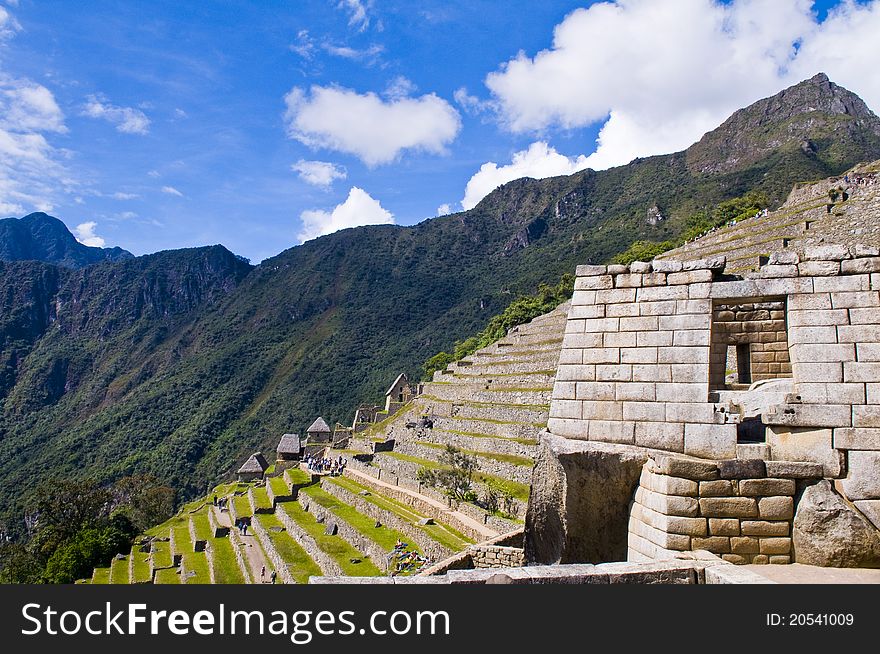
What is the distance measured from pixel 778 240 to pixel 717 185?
215 feet

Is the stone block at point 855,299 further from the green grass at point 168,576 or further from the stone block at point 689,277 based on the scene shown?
the green grass at point 168,576

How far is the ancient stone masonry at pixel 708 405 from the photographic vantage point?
4.66 metres

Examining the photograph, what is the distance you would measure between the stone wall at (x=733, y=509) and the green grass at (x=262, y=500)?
28630 mm

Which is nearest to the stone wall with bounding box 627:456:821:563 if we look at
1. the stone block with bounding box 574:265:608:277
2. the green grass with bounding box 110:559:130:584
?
the stone block with bounding box 574:265:608:277

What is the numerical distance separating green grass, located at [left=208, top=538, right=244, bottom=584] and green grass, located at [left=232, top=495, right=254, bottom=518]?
2038mm

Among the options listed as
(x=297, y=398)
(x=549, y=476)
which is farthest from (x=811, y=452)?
(x=297, y=398)

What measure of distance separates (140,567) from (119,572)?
191 centimetres

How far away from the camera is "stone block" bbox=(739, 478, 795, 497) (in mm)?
4648

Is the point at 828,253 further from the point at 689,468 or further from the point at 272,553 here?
the point at 272,553

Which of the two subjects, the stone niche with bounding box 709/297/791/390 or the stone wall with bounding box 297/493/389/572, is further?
Result: the stone wall with bounding box 297/493/389/572

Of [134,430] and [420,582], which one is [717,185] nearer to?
[420,582]

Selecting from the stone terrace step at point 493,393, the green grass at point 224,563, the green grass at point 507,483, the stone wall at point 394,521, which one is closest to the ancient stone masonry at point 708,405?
the stone wall at point 394,521

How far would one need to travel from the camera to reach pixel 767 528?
4.66 meters

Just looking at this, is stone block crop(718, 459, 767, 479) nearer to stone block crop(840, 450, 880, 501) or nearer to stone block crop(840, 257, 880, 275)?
stone block crop(840, 450, 880, 501)
